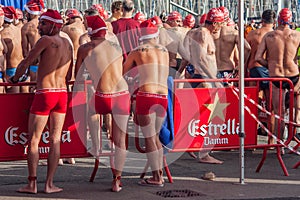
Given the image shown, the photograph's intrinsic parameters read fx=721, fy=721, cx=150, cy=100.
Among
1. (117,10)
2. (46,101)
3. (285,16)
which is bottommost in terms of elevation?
(46,101)

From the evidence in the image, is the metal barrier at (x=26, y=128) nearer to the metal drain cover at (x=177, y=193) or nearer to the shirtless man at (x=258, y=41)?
the metal drain cover at (x=177, y=193)

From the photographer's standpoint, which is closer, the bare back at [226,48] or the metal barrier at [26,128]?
the metal barrier at [26,128]

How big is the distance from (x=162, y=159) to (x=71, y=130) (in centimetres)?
122

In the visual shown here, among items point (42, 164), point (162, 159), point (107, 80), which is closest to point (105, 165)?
point (42, 164)

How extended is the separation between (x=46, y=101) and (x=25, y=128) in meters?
0.62

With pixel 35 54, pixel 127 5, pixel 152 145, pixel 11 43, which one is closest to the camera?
pixel 35 54

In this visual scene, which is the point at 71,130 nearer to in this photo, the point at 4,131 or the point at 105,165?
the point at 4,131

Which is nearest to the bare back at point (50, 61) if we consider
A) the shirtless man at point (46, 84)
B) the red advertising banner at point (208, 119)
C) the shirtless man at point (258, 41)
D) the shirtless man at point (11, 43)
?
the shirtless man at point (46, 84)

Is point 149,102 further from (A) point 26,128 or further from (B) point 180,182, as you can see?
(A) point 26,128

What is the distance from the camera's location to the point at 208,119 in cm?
1007

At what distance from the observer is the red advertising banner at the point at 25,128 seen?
28.6ft

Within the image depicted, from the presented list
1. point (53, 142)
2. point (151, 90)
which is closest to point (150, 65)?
point (151, 90)

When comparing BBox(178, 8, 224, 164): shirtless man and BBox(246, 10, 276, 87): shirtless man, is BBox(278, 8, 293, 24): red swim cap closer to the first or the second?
BBox(246, 10, 276, 87): shirtless man

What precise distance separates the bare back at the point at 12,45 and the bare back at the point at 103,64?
4.74 m
